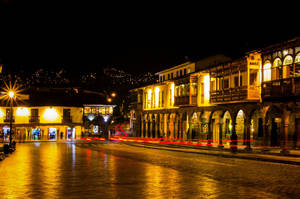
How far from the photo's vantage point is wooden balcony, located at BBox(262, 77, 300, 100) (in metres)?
26.7

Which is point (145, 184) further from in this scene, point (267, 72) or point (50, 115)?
point (50, 115)

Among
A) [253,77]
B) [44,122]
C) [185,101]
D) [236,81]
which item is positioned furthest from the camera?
[44,122]

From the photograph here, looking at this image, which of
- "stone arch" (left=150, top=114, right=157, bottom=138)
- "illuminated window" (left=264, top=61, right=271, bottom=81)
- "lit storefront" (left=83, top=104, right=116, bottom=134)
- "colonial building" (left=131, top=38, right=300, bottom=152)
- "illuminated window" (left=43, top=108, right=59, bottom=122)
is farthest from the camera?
"lit storefront" (left=83, top=104, right=116, bottom=134)

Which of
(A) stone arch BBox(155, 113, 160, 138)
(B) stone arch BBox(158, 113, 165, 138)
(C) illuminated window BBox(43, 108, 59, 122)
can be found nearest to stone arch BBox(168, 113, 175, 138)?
(B) stone arch BBox(158, 113, 165, 138)

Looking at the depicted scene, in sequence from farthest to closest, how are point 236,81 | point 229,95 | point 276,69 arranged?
point 236,81 → point 229,95 → point 276,69

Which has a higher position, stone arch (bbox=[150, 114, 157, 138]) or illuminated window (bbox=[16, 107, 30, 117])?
illuminated window (bbox=[16, 107, 30, 117])

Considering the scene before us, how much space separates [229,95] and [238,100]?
1844 mm

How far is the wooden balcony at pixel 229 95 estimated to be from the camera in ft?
107

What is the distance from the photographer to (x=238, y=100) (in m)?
33.3

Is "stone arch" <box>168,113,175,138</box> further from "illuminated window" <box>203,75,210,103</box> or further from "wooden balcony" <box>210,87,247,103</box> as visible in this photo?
"wooden balcony" <box>210,87,247,103</box>

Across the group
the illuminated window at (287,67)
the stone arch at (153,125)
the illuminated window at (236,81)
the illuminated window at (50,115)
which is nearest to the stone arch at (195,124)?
the illuminated window at (236,81)

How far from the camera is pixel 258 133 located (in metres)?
34.9

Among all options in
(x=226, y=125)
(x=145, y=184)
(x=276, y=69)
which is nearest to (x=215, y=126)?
(x=226, y=125)

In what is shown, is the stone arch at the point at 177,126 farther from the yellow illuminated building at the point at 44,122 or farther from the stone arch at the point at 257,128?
the yellow illuminated building at the point at 44,122
